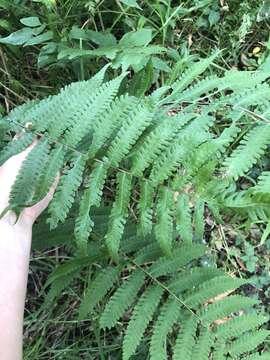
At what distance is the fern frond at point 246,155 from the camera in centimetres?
185

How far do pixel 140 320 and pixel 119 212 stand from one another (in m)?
0.56

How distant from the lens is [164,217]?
189 centimetres

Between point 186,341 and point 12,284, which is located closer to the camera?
point 12,284

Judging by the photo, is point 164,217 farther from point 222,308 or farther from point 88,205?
point 222,308

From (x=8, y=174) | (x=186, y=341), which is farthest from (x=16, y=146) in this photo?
(x=186, y=341)

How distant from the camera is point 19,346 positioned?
1.78 metres

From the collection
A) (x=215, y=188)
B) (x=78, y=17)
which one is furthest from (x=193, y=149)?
(x=78, y=17)

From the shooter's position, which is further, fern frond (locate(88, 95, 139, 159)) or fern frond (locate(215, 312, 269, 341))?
fern frond (locate(215, 312, 269, 341))

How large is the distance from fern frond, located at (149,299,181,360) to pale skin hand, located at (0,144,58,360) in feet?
1.97

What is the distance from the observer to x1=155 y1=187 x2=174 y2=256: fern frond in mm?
1880

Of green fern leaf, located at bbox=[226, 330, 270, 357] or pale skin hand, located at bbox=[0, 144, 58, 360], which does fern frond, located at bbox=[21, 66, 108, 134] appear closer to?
pale skin hand, located at bbox=[0, 144, 58, 360]

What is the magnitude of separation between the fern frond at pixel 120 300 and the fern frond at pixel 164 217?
44cm

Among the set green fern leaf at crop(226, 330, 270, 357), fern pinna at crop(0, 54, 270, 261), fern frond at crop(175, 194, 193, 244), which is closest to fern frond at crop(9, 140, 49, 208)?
fern pinna at crop(0, 54, 270, 261)

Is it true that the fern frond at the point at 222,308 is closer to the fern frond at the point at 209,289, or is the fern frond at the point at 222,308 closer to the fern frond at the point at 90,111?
the fern frond at the point at 209,289
